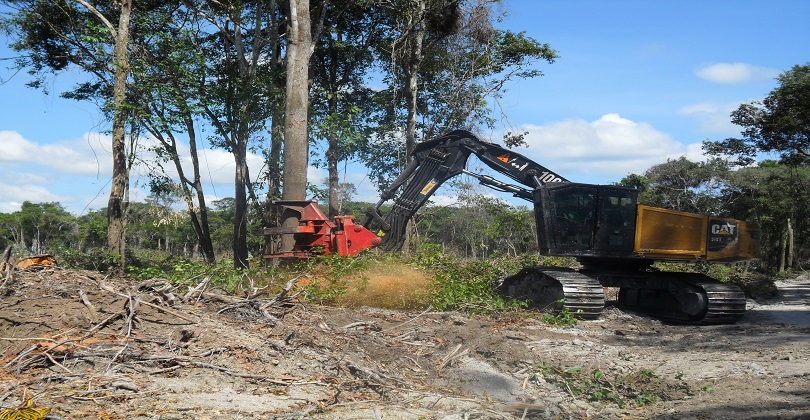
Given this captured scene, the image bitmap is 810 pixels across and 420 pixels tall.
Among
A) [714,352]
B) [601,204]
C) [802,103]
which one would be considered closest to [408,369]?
[714,352]

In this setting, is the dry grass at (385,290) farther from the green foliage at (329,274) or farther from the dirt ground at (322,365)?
the dirt ground at (322,365)

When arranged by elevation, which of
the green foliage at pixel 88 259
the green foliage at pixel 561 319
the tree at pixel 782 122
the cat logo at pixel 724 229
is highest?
the tree at pixel 782 122

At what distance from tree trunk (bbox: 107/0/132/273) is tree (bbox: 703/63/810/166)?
1924 centimetres

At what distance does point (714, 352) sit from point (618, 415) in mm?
3390

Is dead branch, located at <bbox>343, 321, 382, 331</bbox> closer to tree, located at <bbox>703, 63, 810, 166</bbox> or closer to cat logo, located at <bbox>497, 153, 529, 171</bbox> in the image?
cat logo, located at <bbox>497, 153, 529, 171</bbox>

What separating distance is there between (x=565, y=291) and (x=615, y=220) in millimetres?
1875

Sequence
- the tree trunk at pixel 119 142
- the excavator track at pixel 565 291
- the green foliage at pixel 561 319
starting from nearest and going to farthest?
the green foliage at pixel 561 319 < the excavator track at pixel 565 291 < the tree trunk at pixel 119 142

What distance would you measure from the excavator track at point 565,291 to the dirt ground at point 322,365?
1627mm

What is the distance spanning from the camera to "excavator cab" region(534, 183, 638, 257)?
1249cm

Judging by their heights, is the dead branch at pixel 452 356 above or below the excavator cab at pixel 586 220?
below

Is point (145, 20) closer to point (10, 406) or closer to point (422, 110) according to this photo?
point (422, 110)

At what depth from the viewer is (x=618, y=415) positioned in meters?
6.55

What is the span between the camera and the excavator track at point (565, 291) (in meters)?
11.6

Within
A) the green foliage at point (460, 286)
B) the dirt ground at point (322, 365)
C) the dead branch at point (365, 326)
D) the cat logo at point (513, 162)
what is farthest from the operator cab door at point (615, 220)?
the dead branch at point (365, 326)
